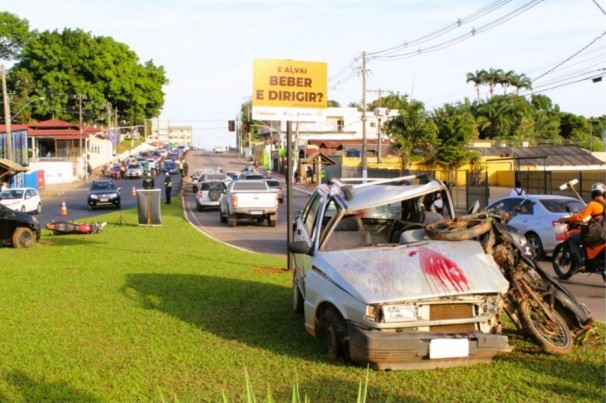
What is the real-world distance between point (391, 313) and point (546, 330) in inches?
72.9

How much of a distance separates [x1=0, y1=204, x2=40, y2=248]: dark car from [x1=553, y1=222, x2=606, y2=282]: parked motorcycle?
12.9m

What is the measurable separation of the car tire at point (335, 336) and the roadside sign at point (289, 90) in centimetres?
687

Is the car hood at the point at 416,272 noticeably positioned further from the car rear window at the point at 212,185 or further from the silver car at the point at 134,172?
the silver car at the point at 134,172

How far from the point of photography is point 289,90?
44.4 ft

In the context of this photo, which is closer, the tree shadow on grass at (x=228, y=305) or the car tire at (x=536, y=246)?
the tree shadow on grass at (x=228, y=305)

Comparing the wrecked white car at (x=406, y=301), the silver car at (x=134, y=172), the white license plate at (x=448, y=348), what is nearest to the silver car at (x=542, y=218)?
the wrecked white car at (x=406, y=301)

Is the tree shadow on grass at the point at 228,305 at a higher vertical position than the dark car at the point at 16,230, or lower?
lower

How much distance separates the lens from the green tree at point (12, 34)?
90.6m

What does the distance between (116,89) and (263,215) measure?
2964 inches

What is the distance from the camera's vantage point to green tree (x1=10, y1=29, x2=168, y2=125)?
297ft

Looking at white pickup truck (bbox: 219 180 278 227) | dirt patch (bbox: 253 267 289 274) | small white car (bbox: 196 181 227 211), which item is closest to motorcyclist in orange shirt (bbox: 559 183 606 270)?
dirt patch (bbox: 253 267 289 274)

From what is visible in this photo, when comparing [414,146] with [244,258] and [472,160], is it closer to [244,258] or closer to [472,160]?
[472,160]

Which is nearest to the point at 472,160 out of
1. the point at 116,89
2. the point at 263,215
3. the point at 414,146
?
the point at 414,146

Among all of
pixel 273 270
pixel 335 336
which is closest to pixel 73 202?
pixel 273 270
